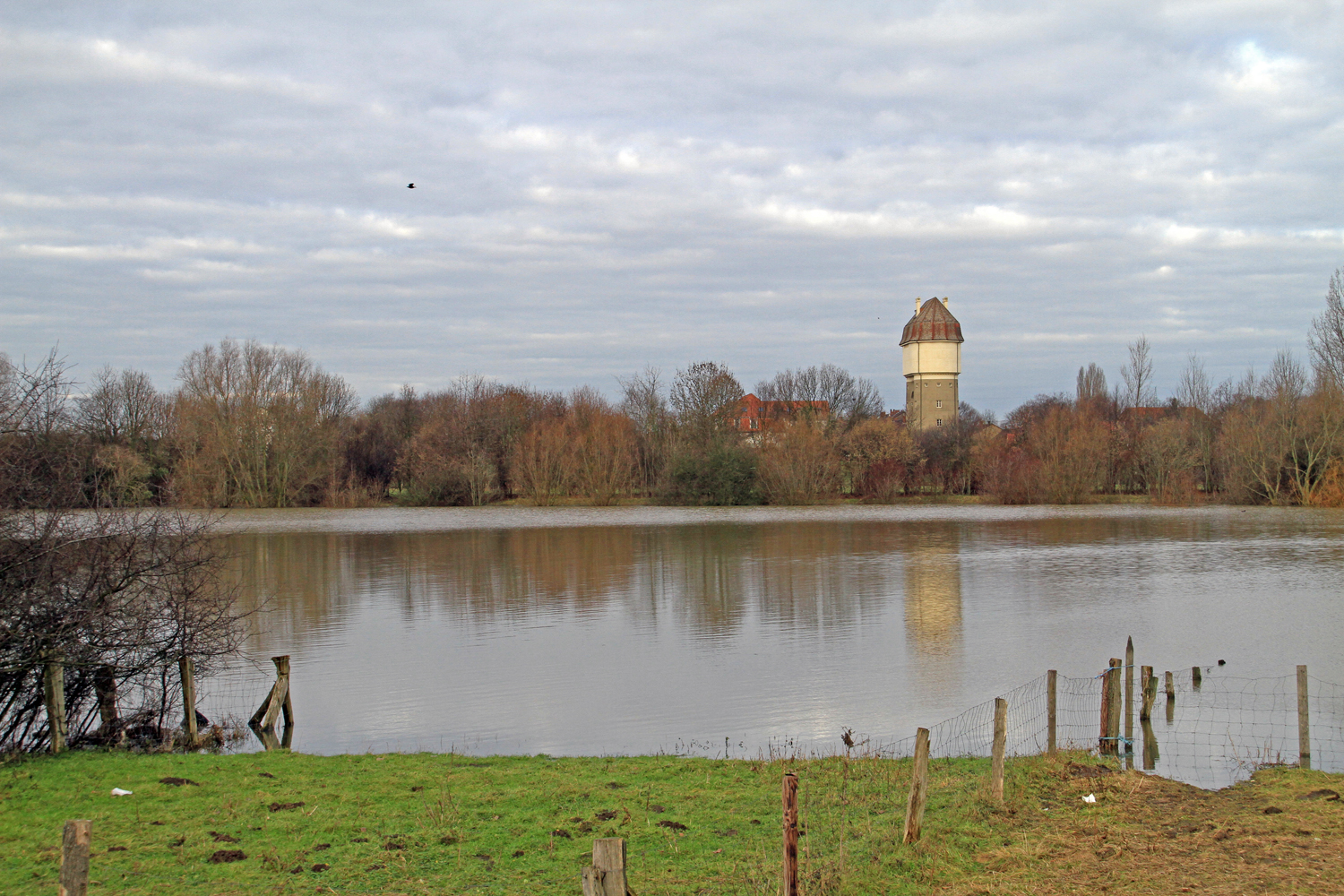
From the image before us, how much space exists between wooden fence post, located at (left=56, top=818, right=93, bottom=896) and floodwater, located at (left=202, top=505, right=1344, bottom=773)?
24.2ft

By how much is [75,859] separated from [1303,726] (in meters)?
10.9

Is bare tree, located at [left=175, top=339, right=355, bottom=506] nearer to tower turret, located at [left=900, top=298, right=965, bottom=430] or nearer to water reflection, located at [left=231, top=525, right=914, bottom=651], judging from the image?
water reflection, located at [left=231, top=525, right=914, bottom=651]

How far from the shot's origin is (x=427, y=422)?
77000 mm

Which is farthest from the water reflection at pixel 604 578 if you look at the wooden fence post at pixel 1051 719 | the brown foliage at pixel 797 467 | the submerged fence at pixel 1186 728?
the brown foliage at pixel 797 467

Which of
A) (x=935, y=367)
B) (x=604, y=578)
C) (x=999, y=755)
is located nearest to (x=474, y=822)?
(x=999, y=755)

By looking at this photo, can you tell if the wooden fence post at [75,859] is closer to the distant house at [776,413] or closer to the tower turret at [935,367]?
the distant house at [776,413]

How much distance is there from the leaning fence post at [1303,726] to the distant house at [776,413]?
191ft

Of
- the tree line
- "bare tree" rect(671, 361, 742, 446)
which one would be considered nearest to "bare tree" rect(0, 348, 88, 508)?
the tree line

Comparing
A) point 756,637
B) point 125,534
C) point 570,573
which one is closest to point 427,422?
point 570,573

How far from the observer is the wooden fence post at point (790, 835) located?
527 cm

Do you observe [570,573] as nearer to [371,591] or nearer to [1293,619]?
[371,591]

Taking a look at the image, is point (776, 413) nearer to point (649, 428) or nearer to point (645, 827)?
point (649, 428)

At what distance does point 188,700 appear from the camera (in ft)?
37.9

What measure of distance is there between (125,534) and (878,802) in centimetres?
872
